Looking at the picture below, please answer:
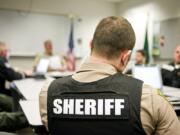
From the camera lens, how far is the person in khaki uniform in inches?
40.0

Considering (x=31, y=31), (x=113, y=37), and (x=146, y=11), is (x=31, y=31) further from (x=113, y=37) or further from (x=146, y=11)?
(x=113, y=37)

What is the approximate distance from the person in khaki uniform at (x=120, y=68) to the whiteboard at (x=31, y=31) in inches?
212

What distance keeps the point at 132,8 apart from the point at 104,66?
6.03 metres

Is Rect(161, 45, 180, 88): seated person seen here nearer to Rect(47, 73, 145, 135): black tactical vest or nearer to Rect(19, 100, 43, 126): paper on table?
Rect(19, 100, 43, 126): paper on table

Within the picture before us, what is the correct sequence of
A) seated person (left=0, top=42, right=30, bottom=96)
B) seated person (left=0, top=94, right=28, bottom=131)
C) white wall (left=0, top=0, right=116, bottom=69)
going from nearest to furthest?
1. seated person (left=0, top=94, right=28, bottom=131)
2. seated person (left=0, top=42, right=30, bottom=96)
3. white wall (left=0, top=0, right=116, bottom=69)

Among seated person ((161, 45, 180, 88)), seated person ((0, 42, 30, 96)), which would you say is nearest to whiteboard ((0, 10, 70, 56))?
seated person ((0, 42, 30, 96))

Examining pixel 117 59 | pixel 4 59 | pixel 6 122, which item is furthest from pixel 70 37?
pixel 117 59

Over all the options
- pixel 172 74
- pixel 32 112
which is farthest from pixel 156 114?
pixel 172 74

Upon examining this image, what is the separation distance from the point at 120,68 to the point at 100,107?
0.19 meters

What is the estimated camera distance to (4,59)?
12.9ft

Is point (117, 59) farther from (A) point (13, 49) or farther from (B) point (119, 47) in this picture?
(A) point (13, 49)

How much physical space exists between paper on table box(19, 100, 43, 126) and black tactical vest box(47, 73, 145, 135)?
0.65 metres

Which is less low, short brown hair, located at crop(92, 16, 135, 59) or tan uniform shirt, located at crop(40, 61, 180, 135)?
short brown hair, located at crop(92, 16, 135, 59)

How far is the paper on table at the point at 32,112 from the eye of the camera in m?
1.71
